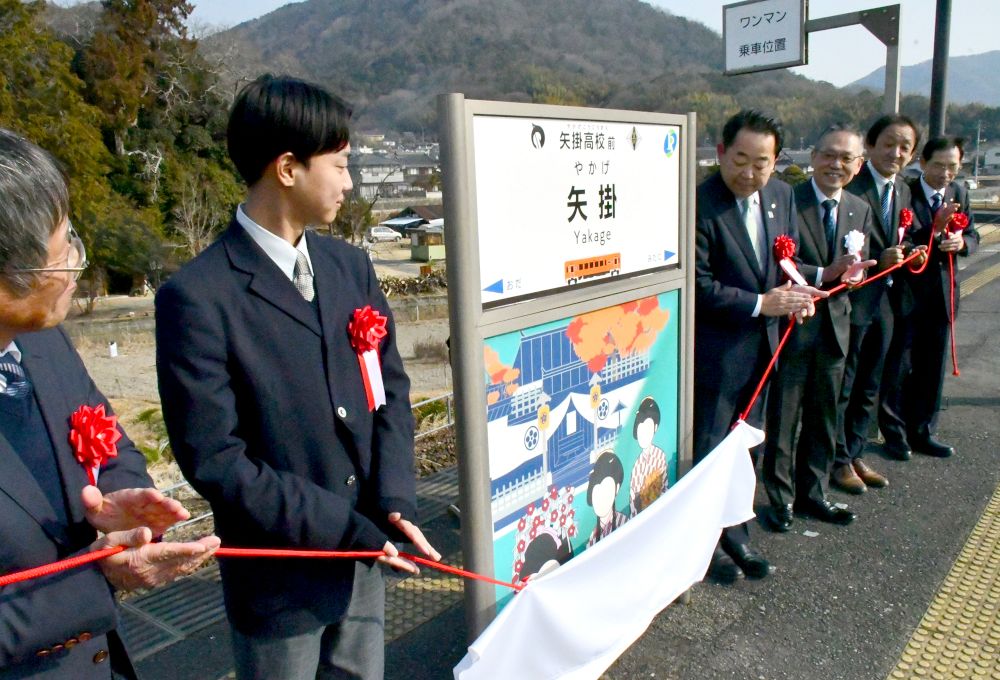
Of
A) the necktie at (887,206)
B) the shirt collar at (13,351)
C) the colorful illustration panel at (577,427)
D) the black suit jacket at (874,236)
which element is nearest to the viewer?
the shirt collar at (13,351)

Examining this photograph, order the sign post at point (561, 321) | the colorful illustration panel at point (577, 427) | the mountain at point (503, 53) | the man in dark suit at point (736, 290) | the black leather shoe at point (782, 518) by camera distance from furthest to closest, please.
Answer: the mountain at point (503, 53) → the black leather shoe at point (782, 518) → the man in dark suit at point (736, 290) → the colorful illustration panel at point (577, 427) → the sign post at point (561, 321)

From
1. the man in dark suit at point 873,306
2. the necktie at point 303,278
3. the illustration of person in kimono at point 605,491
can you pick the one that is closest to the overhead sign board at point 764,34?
the man in dark suit at point 873,306

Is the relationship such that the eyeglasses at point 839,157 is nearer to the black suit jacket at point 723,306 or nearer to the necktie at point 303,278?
the black suit jacket at point 723,306

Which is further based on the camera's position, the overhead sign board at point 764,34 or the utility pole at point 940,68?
the overhead sign board at point 764,34

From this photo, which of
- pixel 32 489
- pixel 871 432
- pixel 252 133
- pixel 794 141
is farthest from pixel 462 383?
pixel 794 141

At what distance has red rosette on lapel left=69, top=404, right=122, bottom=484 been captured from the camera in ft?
5.07

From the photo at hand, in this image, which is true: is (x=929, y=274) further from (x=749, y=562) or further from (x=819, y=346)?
(x=749, y=562)

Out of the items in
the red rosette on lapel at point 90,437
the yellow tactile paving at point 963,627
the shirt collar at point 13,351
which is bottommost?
the yellow tactile paving at point 963,627

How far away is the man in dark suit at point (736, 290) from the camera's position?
327 cm

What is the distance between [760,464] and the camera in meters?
4.84

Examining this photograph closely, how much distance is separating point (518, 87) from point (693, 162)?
108544mm

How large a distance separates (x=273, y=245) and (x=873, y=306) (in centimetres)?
366

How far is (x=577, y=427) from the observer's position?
2648 millimetres

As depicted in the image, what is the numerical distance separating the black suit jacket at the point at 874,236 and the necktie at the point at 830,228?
1.55ft
